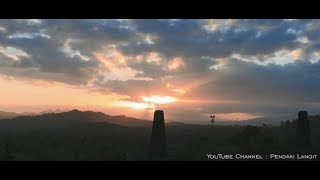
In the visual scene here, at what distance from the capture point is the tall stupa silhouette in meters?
11.9

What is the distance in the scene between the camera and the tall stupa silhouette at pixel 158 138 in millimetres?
11943

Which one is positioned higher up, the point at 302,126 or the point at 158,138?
the point at 302,126

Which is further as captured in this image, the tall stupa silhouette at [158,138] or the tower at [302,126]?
the tower at [302,126]

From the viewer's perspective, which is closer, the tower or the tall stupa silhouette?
the tall stupa silhouette

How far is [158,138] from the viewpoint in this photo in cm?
1288

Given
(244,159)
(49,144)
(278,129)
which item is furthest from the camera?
(49,144)

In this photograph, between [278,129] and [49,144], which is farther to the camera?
[49,144]

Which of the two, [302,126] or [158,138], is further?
[302,126]
